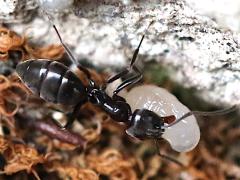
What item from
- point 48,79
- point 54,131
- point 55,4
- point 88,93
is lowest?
point 54,131

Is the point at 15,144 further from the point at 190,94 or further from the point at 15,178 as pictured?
the point at 190,94

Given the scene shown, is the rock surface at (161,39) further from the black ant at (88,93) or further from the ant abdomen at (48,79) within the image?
the ant abdomen at (48,79)

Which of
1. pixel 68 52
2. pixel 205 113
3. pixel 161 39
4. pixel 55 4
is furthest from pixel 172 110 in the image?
pixel 55 4

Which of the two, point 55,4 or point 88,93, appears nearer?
point 55,4

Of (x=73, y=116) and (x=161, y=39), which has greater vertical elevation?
(x=161, y=39)

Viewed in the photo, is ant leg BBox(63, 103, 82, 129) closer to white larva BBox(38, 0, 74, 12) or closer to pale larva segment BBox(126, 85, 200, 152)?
pale larva segment BBox(126, 85, 200, 152)

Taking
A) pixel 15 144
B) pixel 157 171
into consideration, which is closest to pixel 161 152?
pixel 157 171

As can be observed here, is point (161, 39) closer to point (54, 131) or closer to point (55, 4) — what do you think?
point (55, 4)

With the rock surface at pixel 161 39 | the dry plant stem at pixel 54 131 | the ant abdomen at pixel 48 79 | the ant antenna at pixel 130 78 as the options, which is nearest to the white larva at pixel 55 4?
the rock surface at pixel 161 39

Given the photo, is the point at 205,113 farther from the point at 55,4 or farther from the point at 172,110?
the point at 55,4
